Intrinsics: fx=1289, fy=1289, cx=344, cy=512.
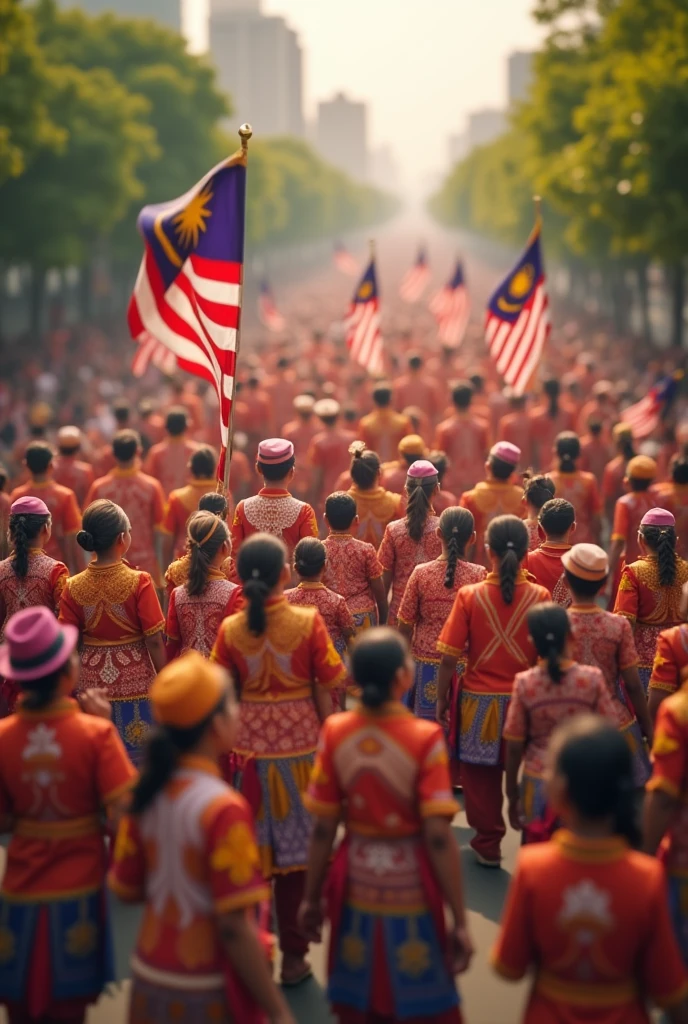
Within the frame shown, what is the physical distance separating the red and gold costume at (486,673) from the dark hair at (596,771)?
2403mm

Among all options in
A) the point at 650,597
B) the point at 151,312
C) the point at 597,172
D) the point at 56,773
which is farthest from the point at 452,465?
the point at 597,172

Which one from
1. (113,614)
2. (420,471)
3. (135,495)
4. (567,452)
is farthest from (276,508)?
(567,452)

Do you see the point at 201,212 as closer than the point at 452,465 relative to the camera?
Yes

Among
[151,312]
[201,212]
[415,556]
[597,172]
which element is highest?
[597,172]

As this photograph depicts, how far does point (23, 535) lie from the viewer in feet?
22.5

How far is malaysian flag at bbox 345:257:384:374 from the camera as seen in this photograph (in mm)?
16688

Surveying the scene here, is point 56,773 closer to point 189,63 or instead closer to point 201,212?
point 201,212

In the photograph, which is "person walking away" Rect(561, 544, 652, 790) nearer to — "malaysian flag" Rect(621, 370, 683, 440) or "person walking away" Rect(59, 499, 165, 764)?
"person walking away" Rect(59, 499, 165, 764)

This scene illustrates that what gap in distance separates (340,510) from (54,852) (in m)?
3.46

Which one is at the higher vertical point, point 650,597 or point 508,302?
point 508,302

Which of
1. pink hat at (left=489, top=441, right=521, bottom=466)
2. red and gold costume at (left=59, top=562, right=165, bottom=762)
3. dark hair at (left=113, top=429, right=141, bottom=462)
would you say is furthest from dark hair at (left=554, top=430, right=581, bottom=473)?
red and gold costume at (left=59, top=562, right=165, bottom=762)

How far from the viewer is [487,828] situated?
6.56m

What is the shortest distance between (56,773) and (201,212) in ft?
16.6

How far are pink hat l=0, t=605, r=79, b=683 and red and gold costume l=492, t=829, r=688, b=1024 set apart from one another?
1624 millimetres
